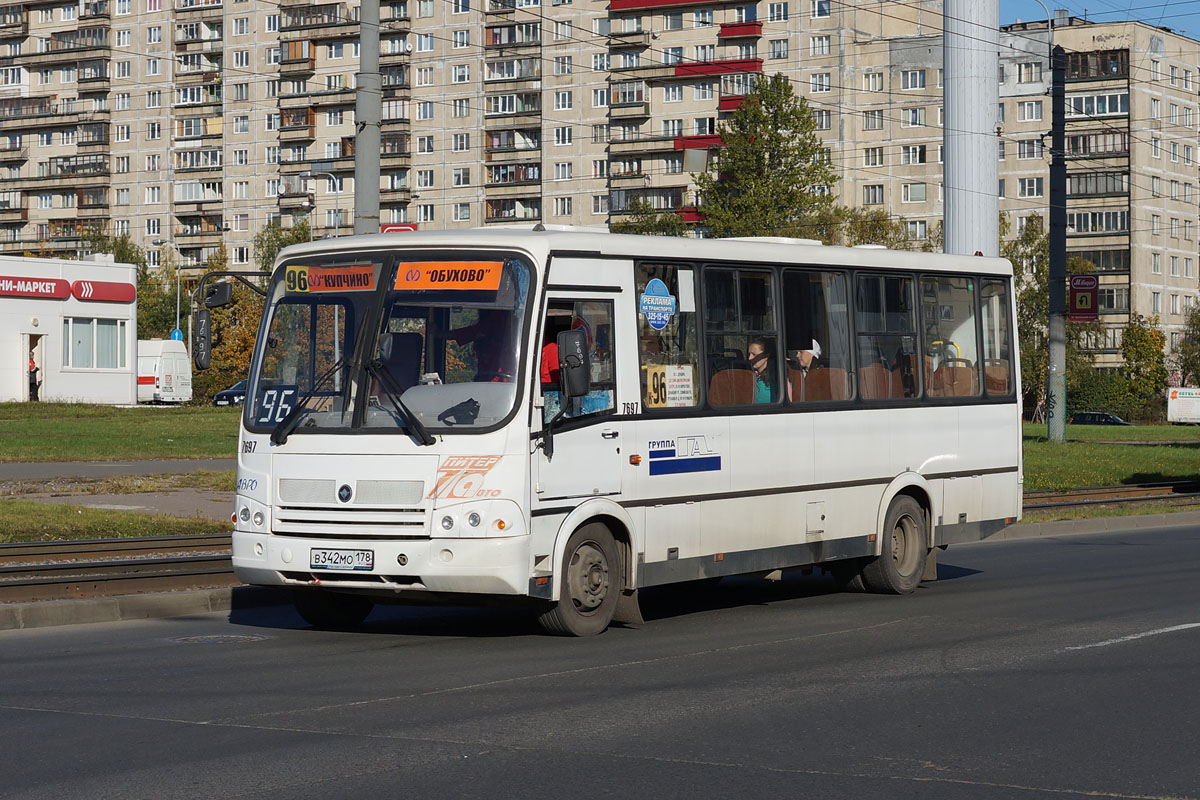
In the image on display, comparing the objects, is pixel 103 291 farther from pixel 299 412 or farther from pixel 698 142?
pixel 299 412

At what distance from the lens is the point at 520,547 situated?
11.2 m

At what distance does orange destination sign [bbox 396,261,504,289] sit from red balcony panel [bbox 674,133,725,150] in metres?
89.4

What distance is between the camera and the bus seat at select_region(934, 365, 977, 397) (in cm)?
1554

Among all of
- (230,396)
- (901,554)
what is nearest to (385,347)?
(901,554)

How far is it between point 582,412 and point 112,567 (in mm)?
5751

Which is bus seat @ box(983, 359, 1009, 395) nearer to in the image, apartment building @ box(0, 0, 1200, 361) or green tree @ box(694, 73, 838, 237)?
green tree @ box(694, 73, 838, 237)

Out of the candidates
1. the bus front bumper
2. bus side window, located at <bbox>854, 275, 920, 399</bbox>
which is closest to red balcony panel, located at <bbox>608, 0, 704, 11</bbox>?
bus side window, located at <bbox>854, 275, 920, 399</bbox>

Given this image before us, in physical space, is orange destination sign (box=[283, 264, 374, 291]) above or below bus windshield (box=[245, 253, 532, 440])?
above

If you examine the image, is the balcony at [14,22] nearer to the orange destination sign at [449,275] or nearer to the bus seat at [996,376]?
the bus seat at [996,376]

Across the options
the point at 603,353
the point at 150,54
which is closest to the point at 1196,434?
the point at 603,353

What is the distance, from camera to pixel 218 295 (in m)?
12.7

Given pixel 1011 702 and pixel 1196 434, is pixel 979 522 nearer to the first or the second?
pixel 1011 702

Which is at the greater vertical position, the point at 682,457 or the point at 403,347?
the point at 403,347

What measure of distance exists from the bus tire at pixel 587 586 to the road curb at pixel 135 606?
10.7 feet
